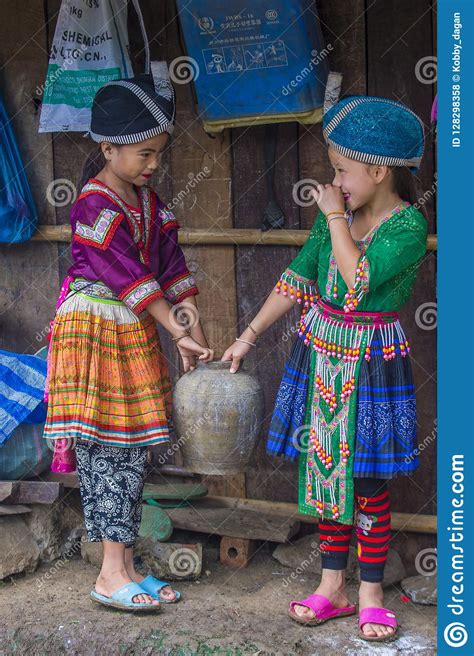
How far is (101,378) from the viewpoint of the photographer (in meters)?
3.91

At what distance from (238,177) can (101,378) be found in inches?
47.5

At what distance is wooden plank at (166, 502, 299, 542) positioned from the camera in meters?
4.56

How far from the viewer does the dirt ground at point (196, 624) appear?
3873mm

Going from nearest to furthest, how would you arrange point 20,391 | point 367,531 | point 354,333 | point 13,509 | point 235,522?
point 354,333, point 367,531, point 13,509, point 20,391, point 235,522

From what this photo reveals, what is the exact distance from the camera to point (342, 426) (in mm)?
3771

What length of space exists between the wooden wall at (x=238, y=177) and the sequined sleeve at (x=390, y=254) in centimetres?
67

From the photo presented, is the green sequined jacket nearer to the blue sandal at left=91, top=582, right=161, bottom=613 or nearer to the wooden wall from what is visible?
the wooden wall

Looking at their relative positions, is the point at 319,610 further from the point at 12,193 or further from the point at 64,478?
the point at 12,193

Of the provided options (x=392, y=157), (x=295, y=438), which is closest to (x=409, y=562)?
(x=295, y=438)

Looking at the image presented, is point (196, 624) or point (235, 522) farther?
point (235, 522)

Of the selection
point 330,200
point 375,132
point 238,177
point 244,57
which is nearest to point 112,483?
point 330,200

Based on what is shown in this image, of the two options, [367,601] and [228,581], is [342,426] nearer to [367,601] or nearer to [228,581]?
[367,601]

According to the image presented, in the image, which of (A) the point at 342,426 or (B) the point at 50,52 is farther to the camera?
(B) the point at 50,52

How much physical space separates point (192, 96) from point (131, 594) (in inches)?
81.3
